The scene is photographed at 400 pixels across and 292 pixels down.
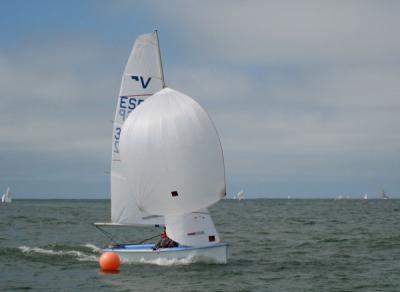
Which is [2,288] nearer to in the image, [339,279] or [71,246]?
[339,279]

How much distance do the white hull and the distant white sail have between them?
1.23m

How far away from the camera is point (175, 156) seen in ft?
72.2

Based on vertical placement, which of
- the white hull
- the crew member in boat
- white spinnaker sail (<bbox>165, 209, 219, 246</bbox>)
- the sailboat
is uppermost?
the sailboat

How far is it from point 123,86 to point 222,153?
446 centimetres

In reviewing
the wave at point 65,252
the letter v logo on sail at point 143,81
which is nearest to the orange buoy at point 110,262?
the wave at point 65,252

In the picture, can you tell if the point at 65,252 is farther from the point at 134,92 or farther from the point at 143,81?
the point at 143,81

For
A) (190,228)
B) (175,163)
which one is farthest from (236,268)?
(175,163)

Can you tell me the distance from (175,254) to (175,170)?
2710mm

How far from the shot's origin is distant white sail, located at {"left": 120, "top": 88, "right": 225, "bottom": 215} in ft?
72.1

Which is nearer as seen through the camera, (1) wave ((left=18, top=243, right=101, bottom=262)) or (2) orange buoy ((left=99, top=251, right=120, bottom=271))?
(2) orange buoy ((left=99, top=251, right=120, bottom=271))

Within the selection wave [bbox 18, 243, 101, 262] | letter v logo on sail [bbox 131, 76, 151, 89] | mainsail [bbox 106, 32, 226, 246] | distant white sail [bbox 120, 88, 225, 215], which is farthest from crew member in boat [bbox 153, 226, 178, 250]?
letter v logo on sail [bbox 131, 76, 151, 89]

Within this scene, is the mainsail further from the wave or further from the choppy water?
the wave

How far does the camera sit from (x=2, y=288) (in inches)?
812

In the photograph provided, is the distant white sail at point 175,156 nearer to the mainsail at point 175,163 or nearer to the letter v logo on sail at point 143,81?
the mainsail at point 175,163
